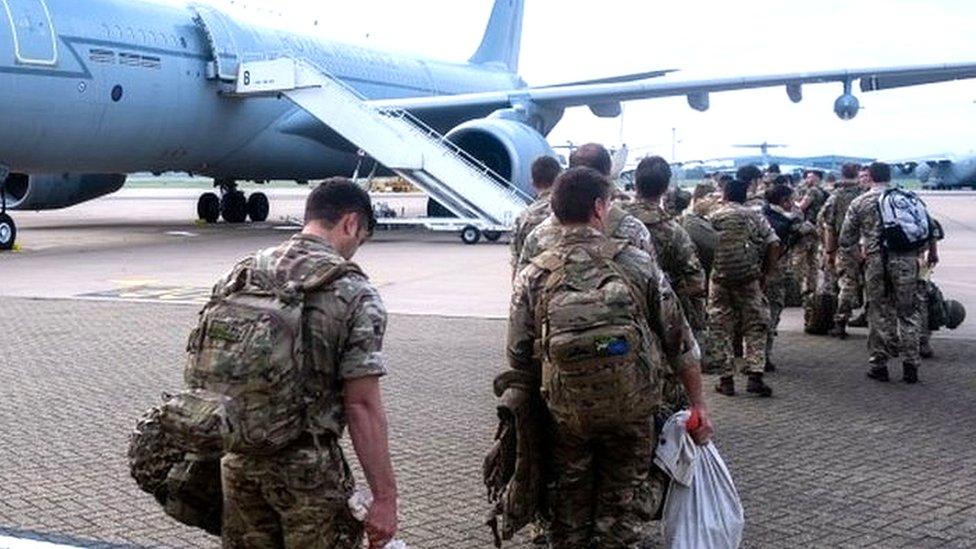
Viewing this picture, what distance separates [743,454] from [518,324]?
2588mm

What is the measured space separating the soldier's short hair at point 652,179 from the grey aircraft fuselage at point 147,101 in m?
12.5

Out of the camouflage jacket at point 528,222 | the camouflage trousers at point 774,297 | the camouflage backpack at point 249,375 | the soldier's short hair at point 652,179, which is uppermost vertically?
the soldier's short hair at point 652,179

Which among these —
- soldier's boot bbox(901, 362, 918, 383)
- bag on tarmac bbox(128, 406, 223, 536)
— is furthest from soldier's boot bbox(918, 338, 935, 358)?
bag on tarmac bbox(128, 406, 223, 536)

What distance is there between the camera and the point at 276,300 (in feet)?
10.4

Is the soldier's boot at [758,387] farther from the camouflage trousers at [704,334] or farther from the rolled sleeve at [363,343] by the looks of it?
the rolled sleeve at [363,343]

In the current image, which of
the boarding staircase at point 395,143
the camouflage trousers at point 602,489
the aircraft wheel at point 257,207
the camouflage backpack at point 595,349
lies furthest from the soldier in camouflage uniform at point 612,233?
the aircraft wheel at point 257,207

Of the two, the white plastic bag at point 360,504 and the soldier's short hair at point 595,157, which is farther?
the soldier's short hair at point 595,157

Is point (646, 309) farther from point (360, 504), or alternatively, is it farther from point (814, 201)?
point (814, 201)

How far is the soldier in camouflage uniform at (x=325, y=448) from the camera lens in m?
3.22

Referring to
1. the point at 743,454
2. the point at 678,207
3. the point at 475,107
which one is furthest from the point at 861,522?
the point at 475,107

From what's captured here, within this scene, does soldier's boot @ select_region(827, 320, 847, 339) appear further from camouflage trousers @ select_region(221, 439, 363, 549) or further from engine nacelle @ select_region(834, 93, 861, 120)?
engine nacelle @ select_region(834, 93, 861, 120)

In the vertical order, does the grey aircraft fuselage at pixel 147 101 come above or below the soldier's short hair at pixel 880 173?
above

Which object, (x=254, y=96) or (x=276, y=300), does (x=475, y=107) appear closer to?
(x=254, y=96)

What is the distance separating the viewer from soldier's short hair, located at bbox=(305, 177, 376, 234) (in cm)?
339
